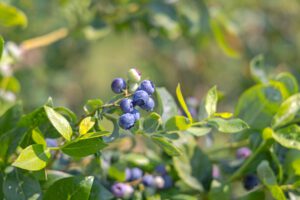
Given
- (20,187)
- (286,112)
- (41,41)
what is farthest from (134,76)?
(41,41)

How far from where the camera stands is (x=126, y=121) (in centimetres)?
95

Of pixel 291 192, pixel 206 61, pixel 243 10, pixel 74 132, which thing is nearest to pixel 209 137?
pixel 291 192

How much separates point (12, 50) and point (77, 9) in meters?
0.42

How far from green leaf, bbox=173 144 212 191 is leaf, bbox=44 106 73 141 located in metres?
0.30

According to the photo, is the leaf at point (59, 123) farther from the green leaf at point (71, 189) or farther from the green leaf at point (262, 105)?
the green leaf at point (262, 105)

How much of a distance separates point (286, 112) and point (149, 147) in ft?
1.21

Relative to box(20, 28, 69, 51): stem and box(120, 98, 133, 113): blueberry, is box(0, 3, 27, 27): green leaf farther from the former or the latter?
box(120, 98, 133, 113): blueberry

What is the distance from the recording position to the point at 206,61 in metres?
3.06

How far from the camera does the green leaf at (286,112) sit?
1183mm

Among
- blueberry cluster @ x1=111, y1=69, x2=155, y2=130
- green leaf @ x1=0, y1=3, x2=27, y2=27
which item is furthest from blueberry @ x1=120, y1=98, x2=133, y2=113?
green leaf @ x1=0, y1=3, x2=27, y2=27

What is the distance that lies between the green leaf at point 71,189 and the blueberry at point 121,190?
0.47 feet

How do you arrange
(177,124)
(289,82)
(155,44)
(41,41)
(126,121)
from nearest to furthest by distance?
(126,121) < (177,124) < (289,82) < (41,41) < (155,44)

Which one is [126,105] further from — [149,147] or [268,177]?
[149,147]

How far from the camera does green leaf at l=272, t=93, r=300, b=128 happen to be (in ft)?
3.88
